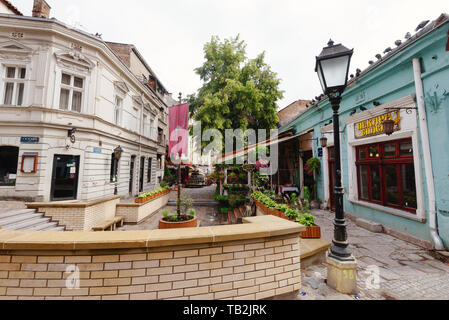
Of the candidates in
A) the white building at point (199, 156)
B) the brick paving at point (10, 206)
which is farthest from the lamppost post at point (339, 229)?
the brick paving at point (10, 206)

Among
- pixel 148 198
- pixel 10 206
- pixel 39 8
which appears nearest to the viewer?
pixel 10 206

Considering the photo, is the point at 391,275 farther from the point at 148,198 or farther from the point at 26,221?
the point at 26,221

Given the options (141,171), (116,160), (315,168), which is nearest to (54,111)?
(116,160)

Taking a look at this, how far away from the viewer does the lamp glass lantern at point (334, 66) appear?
2960 mm

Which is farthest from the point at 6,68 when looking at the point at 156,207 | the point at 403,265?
the point at 403,265

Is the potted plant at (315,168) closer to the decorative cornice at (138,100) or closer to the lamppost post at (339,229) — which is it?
the lamppost post at (339,229)

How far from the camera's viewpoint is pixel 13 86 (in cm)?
903

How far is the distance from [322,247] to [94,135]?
452 inches

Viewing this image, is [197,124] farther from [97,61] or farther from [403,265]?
[403,265]

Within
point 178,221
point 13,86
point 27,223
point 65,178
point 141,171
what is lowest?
point 27,223

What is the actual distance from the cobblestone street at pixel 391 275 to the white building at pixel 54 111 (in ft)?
35.8

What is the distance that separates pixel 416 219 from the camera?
195 inches

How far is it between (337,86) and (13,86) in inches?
540

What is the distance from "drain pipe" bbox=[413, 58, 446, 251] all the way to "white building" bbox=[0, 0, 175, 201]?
1310cm
